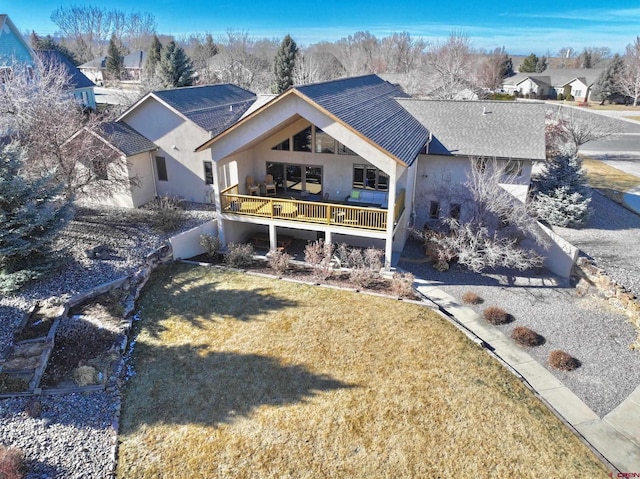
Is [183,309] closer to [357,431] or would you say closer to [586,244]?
[357,431]

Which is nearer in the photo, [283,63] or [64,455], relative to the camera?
[64,455]

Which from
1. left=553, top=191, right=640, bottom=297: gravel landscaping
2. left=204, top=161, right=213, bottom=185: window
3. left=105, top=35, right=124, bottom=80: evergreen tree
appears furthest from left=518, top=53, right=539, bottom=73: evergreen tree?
left=204, top=161, right=213, bottom=185: window

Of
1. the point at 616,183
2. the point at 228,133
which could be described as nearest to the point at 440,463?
the point at 228,133

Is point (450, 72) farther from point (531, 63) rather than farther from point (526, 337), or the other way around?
point (531, 63)

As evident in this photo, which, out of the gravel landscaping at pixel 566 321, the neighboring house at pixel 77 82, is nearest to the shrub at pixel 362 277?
the gravel landscaping at pixel 566 321

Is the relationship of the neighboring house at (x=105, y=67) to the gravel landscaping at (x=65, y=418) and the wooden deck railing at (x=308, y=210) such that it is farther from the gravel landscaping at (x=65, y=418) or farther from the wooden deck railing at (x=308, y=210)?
the gravel landscaping at (x=65, y=418)

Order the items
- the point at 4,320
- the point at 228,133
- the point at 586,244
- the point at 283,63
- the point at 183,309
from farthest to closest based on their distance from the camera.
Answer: the point at 283,63
the point at 586,244
the point at 228,133
the point at 183,309
the point at 4,320
